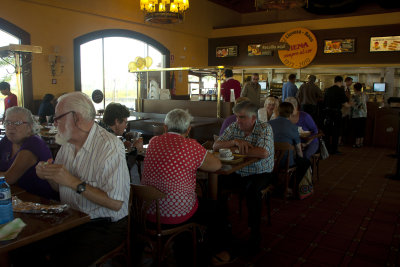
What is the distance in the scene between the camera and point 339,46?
10672mm

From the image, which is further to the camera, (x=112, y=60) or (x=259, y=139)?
(x=112, y=60)

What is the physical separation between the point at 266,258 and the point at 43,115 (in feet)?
17.8

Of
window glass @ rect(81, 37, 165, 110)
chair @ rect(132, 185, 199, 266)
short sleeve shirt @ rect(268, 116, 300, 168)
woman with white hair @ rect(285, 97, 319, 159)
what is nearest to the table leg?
chair @ rect(132, 185, 199, 266)

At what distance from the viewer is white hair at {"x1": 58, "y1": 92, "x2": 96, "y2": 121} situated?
6.43ft

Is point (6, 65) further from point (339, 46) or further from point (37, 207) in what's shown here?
point (339, 46)

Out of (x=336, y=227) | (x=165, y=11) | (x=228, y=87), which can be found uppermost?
(x=165, y=11)

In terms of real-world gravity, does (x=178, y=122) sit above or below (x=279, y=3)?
below

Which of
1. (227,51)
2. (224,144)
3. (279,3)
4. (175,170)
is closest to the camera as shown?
(175,170)

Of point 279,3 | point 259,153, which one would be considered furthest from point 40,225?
point 279,3

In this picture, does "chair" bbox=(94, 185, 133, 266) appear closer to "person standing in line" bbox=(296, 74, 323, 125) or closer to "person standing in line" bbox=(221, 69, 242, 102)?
"person standing in line" bbox=(221, 69, 242, 102)

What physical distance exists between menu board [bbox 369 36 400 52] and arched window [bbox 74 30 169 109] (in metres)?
6.43

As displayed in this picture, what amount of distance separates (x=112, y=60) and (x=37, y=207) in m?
8.68

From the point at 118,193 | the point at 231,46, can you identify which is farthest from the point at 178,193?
the point at 231,46

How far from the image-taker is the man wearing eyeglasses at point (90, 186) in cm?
188
